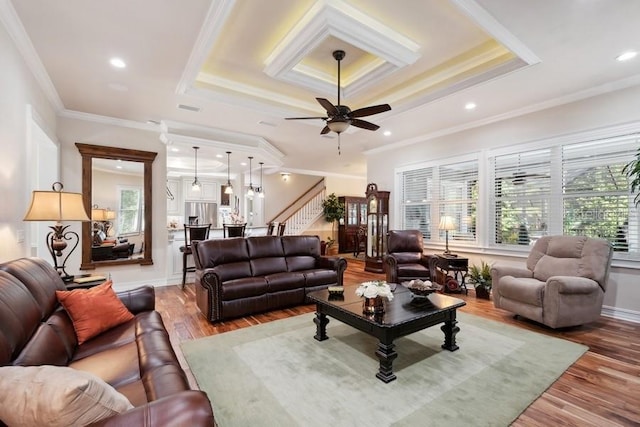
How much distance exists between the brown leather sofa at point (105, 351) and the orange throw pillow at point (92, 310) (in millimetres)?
42

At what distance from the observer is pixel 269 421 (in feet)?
6.31

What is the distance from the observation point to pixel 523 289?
3488 mm

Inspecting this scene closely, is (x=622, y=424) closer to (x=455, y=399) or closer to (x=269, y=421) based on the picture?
(x=455, y=399)

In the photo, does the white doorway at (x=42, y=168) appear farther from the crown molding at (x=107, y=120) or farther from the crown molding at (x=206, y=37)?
the crown molding at (x=206, y=37)

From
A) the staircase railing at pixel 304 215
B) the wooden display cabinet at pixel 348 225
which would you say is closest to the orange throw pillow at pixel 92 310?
the staircase railing at pixel 304 215

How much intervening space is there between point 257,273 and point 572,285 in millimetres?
3786

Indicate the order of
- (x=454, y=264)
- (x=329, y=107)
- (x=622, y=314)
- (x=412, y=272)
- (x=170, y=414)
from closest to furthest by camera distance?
(x=170, y=414) → (x=329, y=107) → (x=622, y=314) → (x=454, y=264) → (x=412, y=272)

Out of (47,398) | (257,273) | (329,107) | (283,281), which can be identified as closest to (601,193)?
(329,107)

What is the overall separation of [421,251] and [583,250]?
240 centimetres

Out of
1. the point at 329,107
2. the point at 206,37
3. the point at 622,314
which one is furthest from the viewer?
the point at 622,314

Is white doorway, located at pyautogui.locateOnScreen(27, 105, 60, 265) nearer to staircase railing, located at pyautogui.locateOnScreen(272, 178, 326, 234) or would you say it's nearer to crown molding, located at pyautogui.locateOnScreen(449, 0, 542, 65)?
crown molding, located at pyautogui.locateOnScreen(449, 0, 542, 65)

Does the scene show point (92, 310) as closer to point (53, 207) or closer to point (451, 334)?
point (53, 207)

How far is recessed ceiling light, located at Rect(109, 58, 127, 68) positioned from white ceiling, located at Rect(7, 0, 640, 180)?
0.08 m

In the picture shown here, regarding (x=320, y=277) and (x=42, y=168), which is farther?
(x=320, y=277)
